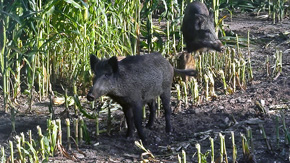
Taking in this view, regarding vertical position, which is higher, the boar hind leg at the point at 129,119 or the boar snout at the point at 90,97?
the boar snout at the point at 90,97

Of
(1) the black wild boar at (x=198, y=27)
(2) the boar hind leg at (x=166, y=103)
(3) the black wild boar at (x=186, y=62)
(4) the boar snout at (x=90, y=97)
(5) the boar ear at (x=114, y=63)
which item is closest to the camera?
(4) the boar snout at (x=90, y=97)

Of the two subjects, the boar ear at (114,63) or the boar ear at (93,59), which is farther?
the boar ear at (93,59)

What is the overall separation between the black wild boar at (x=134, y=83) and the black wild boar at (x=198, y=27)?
2617 millimetres

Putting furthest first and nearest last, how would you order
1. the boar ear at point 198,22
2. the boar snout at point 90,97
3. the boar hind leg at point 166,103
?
1. the boar ear at point 198,22
2. the boar hind leg at point 166,103
3. the boar snout at point 90,97

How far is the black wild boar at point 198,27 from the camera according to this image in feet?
34.8

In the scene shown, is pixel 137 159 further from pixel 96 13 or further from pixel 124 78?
pixel 96 13

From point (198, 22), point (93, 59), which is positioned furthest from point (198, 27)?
point (93, 59)

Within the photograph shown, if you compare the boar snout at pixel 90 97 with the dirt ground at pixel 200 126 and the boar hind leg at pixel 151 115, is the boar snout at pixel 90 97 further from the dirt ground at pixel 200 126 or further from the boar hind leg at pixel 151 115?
the boar hind leg at pixel 151 115

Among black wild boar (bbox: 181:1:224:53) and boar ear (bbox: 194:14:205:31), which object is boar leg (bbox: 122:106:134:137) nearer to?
black wild boar (bbox: 181:1:224:53)

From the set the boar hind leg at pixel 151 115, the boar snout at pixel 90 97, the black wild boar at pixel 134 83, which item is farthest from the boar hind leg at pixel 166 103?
the boar snout at pixel 90 97

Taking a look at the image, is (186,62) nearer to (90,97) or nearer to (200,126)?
(200,126)

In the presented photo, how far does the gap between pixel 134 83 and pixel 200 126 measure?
98 cm

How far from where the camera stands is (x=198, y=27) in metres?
10.9

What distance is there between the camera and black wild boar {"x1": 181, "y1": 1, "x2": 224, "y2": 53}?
10.6 m
